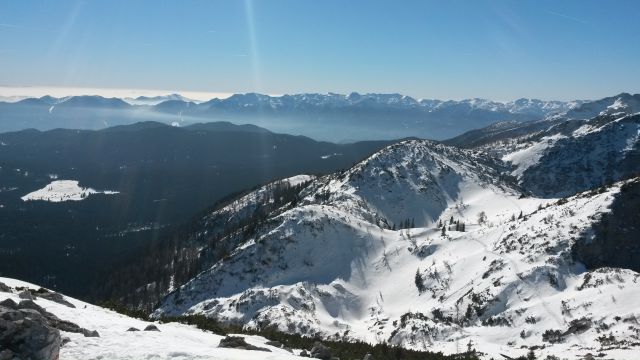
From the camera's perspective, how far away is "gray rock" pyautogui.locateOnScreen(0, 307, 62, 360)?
88.8ft

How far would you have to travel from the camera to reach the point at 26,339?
2738cm

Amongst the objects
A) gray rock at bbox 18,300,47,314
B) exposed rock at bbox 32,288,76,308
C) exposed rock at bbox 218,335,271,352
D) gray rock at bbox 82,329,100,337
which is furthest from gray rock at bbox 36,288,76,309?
exposed rock at bbox 218,335,271,352

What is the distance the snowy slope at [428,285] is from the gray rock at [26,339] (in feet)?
220

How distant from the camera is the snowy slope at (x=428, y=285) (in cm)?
8644

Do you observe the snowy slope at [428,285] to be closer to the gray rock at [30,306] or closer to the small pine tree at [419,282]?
the small pine tree at [419,282]

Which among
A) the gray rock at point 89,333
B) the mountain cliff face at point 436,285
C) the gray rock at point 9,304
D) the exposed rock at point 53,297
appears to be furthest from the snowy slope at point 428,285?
the gray rock at point 9,304

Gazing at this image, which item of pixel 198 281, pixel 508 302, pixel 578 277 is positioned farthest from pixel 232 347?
pixel 198 281

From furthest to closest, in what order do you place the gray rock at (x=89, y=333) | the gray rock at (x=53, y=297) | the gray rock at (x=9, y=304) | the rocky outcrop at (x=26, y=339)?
the gray rock at (x=53, y=297) < the gray rock at (x=9, y=304) < the gray rock at (x=89, y=333) < the rocky outcrop at (x=26, y=339)

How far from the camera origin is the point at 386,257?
15325cm

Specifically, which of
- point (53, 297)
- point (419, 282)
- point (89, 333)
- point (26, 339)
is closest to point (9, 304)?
point (89, 333)

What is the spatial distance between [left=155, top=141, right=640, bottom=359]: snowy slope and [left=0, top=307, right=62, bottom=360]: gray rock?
67.2 metres

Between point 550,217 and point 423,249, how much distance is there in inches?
1527

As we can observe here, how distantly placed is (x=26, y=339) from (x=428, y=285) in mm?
110861

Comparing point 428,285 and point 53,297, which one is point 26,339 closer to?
point 53,297
